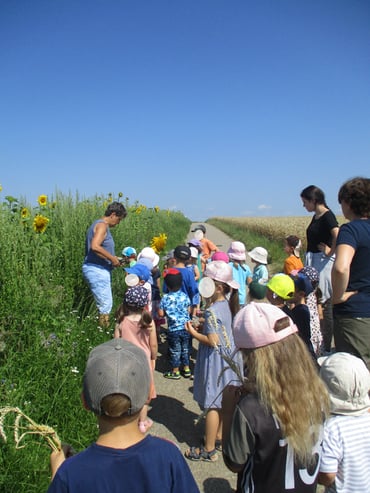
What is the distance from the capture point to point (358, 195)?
2.94m

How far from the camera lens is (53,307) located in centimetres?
425

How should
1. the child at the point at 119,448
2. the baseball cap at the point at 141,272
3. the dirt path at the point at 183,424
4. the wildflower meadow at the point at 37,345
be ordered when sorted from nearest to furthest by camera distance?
the child at the point at 119,448 < the wildflower meadow at the point at 37,345 < the dirt path at the point at 183,424 < the baseball cap at the point at 141,272

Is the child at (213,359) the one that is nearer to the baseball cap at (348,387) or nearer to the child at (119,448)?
the baseball cap at (348,387)

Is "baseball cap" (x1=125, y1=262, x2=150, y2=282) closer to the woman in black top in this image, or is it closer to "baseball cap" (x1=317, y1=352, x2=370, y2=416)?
the woman in black top

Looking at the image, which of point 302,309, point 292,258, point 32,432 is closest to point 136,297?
point 302,309

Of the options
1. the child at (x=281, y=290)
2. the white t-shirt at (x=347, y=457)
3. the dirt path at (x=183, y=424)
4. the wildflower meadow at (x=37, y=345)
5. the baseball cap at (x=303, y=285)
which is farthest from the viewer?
the baseball cap at (x=303, y=285)

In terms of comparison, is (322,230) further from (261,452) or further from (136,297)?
(261,452)

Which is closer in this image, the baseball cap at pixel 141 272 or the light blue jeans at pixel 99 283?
the baseball cap at pixel 141 272

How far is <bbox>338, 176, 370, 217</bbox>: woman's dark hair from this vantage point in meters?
2.91

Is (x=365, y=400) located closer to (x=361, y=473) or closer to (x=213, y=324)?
(x=361, y=473)

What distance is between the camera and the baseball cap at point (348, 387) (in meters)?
1.86

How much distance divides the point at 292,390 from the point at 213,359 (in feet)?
5.44

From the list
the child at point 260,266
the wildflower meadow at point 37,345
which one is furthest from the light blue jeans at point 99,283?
the child at point 260,266

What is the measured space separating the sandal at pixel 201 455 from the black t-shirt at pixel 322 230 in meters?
2.74
